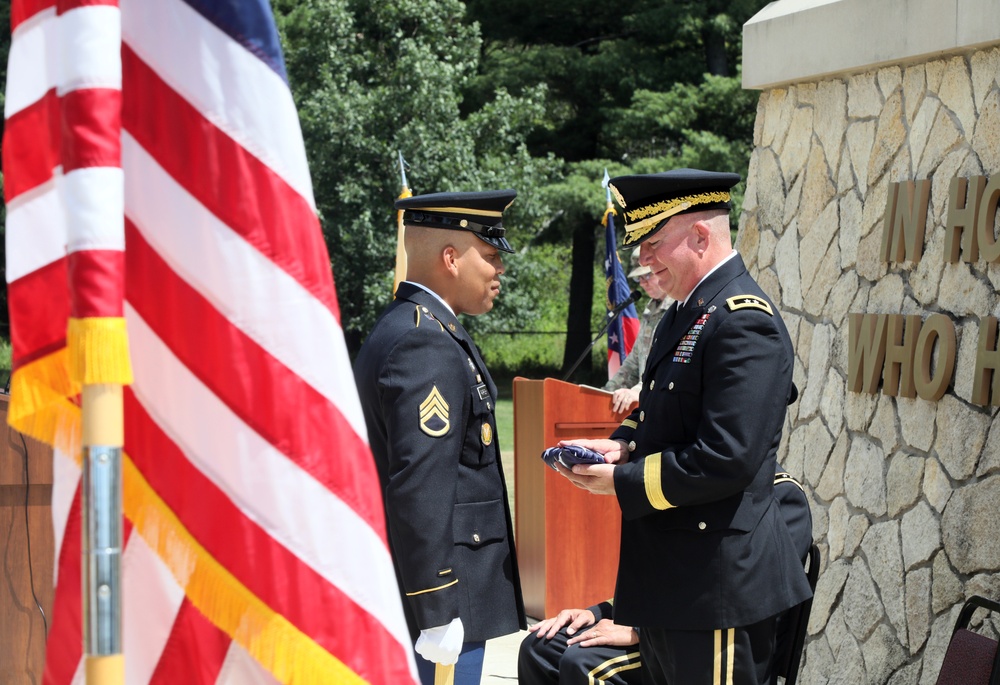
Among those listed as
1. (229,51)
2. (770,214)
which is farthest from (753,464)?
(770,214)

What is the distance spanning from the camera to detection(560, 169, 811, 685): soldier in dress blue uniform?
2.90 meters

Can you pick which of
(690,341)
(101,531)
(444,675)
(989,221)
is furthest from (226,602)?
(989,221)

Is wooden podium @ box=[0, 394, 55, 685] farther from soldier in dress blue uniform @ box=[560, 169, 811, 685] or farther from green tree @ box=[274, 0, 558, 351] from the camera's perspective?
green tree @ box=[274, 0, 558, 351]

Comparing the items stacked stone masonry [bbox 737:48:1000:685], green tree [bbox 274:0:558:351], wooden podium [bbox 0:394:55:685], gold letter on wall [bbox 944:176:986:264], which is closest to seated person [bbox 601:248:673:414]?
stacked stone masonry [bbox 737:48:1000:685]

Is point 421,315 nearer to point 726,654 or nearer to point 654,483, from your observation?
point 654,483

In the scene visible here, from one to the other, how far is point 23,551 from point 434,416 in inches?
51.2

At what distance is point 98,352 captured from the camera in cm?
154

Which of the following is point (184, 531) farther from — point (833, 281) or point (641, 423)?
point (833, 281)

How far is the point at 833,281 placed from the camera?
5.24 meters

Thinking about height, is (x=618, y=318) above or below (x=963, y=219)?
below

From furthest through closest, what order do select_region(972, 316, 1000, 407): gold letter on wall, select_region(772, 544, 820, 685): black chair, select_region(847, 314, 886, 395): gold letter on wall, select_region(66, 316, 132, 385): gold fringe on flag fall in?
1. select_region(847, 314, 886, 395): gold letter on wall
2. select_region(972, 316, 1000, 407): gold letter on wall
3. select_region(772, 544, 820, 685): black chair
4. select_region(66, 316, 132, 385): gold fringe on flag

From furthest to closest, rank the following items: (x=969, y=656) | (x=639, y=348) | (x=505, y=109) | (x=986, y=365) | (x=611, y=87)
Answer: (x=611, y=87) → (x=505, y=109) → (x=639, y=348) → (x=986, y=365) → (x=969, y=656)

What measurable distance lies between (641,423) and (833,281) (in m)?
2.34

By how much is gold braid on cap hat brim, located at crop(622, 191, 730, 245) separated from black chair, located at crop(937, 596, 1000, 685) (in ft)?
4.68
